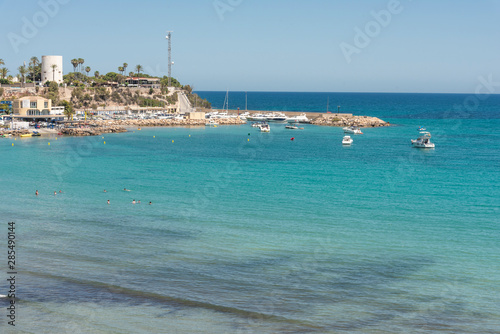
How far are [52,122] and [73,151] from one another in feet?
131

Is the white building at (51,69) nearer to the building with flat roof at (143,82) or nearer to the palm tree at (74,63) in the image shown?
the palm tree at (74,63)

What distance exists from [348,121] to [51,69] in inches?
3450

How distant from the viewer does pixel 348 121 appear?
135 m

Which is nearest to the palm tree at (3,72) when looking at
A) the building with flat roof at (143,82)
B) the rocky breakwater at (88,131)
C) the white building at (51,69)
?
the white building at (51,69)

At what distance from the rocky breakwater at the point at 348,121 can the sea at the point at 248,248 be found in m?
68.8

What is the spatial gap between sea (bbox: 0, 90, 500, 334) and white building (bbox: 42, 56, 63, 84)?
3642 inches

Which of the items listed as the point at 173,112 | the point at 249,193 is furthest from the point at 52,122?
the point at 249,193

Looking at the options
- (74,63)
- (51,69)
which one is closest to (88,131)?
(51,69)

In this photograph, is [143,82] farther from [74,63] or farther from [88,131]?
[88,131]

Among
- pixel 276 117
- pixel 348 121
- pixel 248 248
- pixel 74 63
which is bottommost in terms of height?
pixel 248 248

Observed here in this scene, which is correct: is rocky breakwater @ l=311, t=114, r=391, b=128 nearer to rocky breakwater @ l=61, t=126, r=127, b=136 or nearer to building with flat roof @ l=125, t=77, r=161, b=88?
building with flat roof @ l=125, t=77, r=161, b=88

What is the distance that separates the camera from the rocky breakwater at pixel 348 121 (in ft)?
430

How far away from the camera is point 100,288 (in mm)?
24266

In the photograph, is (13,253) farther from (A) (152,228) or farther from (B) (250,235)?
(B) (250,235)
